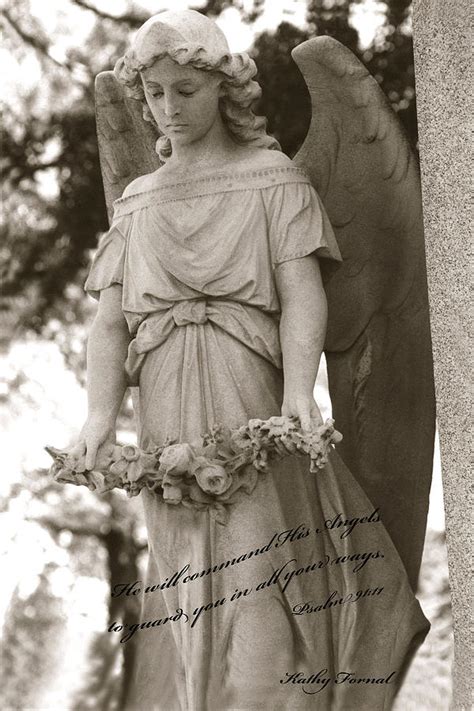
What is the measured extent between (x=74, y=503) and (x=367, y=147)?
2536 mm

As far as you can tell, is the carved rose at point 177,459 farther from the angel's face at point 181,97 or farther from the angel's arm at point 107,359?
the angel's face at point 181,97

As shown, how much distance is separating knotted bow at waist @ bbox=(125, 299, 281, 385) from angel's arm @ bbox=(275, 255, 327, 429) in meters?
0.04

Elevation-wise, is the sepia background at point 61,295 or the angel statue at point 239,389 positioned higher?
the sepia background at point 61,295

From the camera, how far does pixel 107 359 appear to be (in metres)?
3.69

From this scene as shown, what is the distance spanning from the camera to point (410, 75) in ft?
17.0


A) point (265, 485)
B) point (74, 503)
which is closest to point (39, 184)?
point (74, 503)

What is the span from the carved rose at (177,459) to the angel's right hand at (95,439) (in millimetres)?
161

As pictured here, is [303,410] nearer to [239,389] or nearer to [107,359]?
[239,389]

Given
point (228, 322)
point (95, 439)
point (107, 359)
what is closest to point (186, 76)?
point (228, 322)

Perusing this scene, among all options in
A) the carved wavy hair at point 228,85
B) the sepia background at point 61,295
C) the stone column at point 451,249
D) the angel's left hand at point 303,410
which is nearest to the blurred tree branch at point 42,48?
the sepia background at point 61,295

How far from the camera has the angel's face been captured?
3508mm

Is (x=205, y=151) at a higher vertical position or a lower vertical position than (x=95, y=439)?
higher

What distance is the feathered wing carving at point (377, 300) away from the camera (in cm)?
391

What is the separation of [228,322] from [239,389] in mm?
142
